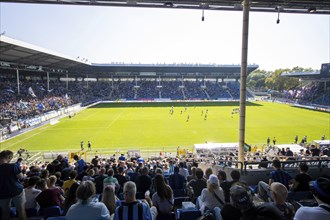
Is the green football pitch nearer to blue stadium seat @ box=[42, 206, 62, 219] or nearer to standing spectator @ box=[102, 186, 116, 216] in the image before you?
blue stadium seat @ box=[42, 206, 62, 219]

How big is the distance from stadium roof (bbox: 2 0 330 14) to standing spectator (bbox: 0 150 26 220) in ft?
24.2

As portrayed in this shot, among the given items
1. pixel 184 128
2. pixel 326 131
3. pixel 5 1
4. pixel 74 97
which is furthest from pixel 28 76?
pixel 326 131

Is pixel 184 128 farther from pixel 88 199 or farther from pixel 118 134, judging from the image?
pixel 88 199

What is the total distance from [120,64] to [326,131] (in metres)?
54.8

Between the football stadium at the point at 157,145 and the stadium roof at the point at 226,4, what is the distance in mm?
52

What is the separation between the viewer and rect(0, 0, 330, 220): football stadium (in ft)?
13.9

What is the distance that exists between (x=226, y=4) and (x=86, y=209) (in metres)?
10.2

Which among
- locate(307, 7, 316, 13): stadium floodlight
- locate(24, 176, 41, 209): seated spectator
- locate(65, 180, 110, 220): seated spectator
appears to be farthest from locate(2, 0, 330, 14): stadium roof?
locate(65, 180, 110, 220): seated spectator

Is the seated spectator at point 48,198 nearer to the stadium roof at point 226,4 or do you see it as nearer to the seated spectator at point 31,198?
the seated spectator at point 31,198

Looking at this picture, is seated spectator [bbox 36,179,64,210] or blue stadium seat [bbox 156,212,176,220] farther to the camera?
seated spectator [bbox 36,179,64,210]

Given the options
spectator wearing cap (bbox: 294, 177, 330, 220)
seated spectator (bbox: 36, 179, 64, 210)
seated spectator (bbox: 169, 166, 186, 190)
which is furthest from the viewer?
seated spectator (bbox: 169, 166, 186, 190)

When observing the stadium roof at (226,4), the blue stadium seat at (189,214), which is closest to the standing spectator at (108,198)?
the blue stadium seat at (189,214)

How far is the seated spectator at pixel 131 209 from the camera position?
10.7ft

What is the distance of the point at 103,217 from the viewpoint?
3.30 m
